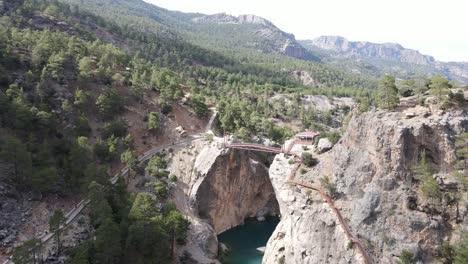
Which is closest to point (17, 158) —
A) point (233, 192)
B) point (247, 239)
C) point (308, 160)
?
point (233, 192)

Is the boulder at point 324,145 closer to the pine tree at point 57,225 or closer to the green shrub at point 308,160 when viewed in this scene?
the green shrub at point 308,160

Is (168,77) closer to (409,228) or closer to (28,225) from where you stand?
(28,225)

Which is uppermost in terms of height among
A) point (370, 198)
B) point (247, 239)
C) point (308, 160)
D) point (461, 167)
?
point (461, 167)

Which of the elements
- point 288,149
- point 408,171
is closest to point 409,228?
point 408,171

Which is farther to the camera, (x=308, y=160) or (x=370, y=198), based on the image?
(x=308, y=160)

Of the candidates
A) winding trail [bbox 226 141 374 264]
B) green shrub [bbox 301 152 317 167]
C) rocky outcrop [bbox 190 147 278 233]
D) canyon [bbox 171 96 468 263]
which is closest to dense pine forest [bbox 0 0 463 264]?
canyon [bbox 171 96 468 263]

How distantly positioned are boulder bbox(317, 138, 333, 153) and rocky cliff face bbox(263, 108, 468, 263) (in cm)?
519

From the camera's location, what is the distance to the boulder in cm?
6250

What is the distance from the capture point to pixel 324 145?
62.8 meters

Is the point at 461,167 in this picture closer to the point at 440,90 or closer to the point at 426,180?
the point at 426,180

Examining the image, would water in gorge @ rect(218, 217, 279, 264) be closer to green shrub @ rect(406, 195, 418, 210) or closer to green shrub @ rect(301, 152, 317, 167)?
green shrub @ rect(301, 152, 317, 167)

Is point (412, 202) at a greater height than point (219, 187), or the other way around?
point (412, 202)

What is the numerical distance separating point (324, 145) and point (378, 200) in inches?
629

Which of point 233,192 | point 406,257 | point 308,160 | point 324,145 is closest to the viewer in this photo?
point 406,257
